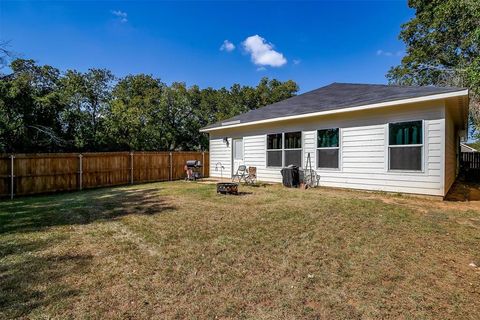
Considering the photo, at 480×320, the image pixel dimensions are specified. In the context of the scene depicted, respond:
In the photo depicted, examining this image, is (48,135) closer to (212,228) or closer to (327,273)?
(212,228)

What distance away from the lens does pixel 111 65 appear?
19188 mm

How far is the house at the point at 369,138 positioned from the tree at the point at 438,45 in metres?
8.46

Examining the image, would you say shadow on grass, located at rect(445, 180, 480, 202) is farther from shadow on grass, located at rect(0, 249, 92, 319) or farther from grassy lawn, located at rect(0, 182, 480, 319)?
shadow on grass, located at rect(0, 249, 92, 319)

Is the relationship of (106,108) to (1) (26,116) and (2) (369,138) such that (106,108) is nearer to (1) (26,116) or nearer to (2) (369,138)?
(1) (26,116)

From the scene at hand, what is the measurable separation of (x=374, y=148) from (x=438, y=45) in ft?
44.5

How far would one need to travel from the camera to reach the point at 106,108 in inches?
720

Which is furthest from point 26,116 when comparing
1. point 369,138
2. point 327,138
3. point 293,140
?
point 369,138

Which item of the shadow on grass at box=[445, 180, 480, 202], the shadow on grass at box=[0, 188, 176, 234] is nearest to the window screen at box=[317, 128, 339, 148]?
the shadow on grass at box=[445, 180, 480, 202]

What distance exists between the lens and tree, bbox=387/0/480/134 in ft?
45.3

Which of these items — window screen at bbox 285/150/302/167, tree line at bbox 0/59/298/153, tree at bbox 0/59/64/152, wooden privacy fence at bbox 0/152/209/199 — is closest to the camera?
wooden privacy fence at bbox 0/152/209/199

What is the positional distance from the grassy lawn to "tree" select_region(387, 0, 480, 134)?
13.1 meters

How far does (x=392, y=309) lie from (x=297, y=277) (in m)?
0.88

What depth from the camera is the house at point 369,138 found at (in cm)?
662

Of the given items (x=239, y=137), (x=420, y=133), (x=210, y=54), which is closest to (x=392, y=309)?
(x=420, y=133)
